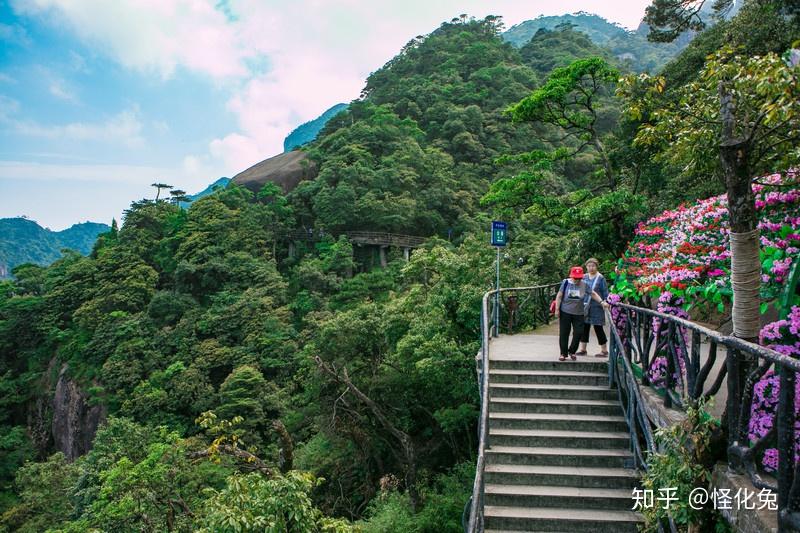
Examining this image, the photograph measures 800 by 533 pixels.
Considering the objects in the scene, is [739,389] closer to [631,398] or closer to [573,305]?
[631,398]

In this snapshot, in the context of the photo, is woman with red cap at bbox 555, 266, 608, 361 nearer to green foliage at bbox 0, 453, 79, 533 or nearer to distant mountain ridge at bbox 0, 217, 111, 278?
green foliage at bbox 0, 453, 79, 533

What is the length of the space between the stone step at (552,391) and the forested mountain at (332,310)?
2611 millimetres

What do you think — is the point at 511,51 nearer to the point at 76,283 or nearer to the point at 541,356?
the point at 76,283

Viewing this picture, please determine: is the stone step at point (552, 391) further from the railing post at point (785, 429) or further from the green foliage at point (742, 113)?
the railing post at point (785, 429)

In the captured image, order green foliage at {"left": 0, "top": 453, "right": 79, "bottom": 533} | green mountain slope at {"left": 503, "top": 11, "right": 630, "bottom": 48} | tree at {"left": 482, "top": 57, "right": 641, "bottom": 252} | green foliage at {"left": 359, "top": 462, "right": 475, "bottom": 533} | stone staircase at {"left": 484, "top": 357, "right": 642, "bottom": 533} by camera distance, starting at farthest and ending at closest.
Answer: green mountain slope at {"left": 503, "top": 11, "right": 630, "bottom": 48}
green foliage at {"left": 0, "top": 453, "right": 79, "bottom": 533}
green foliage at {"left": 359, "top": 462, "right": 475, "bottom": 533}
tree at {"left": 482, "top": 57, "right": 641, "bottom": 252}
stone staircase at {"left": 484, "top": 357, "right": 642, "bottom": 533}

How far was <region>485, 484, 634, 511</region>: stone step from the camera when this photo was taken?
491cm

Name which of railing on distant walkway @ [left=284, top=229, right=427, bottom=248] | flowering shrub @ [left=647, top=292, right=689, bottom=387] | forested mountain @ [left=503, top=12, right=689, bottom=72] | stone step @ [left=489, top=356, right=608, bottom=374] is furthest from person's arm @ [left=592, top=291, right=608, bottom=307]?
forested mountain @ [left=503, top=12, right=689, bottom=72]

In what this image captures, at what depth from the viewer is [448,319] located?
12.4 meters

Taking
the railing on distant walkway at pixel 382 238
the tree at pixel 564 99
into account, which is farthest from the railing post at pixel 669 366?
the railing on distant walkway at pixel 382 238

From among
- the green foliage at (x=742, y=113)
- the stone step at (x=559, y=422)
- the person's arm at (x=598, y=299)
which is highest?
the green foliage at (x=742, y=113)

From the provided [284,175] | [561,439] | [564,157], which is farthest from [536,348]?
[284,175]

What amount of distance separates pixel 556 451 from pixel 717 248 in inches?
105

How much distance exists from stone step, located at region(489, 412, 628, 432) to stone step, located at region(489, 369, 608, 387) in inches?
21.0

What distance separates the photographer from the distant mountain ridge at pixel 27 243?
86.2 m
